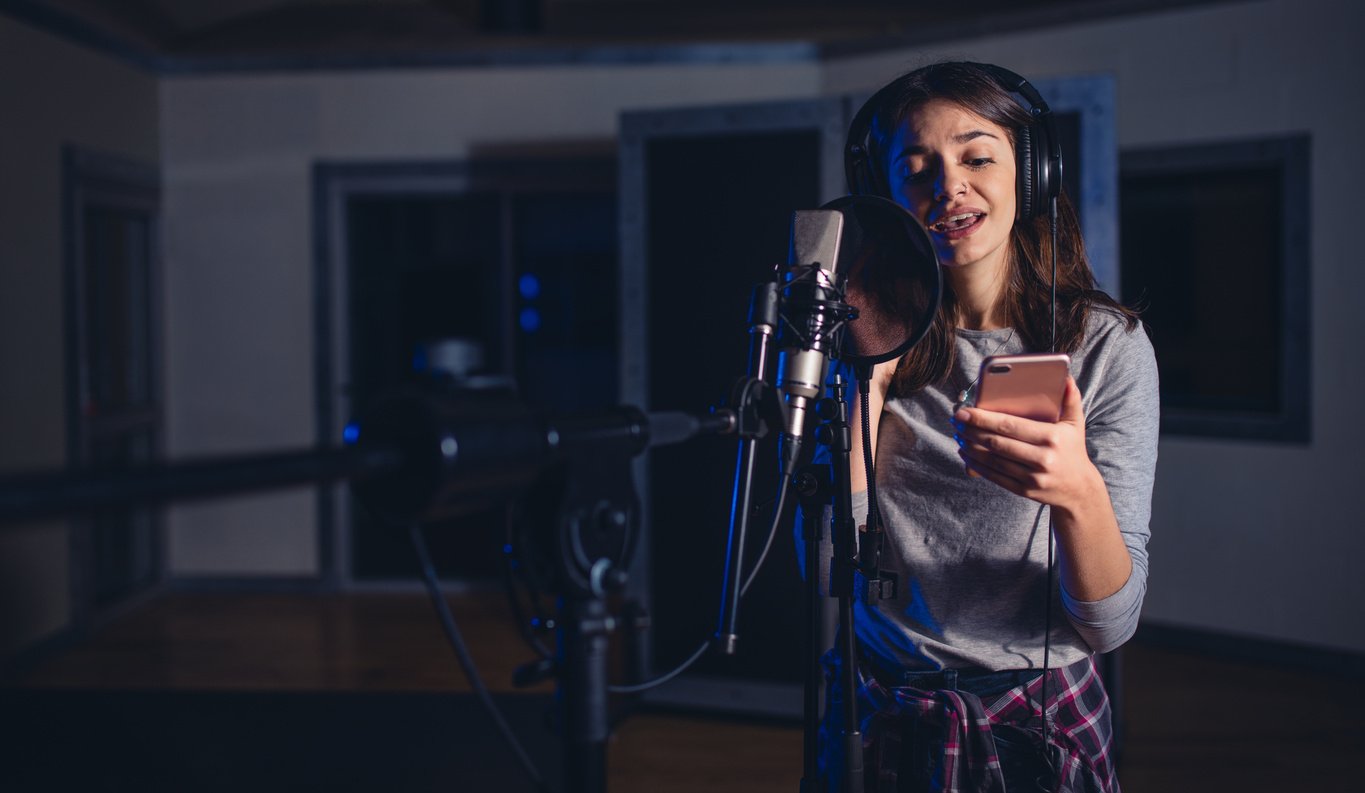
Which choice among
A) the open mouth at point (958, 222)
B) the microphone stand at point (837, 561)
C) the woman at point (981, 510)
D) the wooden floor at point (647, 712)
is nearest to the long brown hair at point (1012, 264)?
the woman at point (981, 510)

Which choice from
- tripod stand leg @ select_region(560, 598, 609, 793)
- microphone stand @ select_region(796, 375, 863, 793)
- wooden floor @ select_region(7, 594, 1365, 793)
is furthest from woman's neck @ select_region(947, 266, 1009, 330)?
wooden floor @ select_region(7, 594, 1365, 793)

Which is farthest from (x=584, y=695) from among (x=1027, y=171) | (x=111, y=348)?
(x=111, y=348)

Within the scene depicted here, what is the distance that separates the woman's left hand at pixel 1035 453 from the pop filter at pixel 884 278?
129 mm

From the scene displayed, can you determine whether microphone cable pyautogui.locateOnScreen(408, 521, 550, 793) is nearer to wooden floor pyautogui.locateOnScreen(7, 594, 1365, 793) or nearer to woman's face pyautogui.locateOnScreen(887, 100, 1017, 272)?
woman's face pyautogui.locateOnScreen(887, 100, 1017, 272)

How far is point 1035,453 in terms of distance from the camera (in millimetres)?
845

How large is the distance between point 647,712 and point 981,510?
252cm

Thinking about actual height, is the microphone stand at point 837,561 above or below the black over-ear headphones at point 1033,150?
below

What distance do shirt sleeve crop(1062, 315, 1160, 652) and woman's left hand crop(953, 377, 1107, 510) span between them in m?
0.12

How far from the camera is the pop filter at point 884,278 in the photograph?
959 mm

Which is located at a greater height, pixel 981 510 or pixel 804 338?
pixel 804 338

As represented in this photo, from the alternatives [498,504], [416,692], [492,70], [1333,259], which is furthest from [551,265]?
[498,504]

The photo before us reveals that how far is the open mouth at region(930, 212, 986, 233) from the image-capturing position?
3.41 feet

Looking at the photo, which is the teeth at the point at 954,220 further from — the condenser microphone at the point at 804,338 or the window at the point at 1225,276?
the window at the point at 1225,276

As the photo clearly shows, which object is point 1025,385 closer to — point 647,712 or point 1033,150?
point 1033,150
